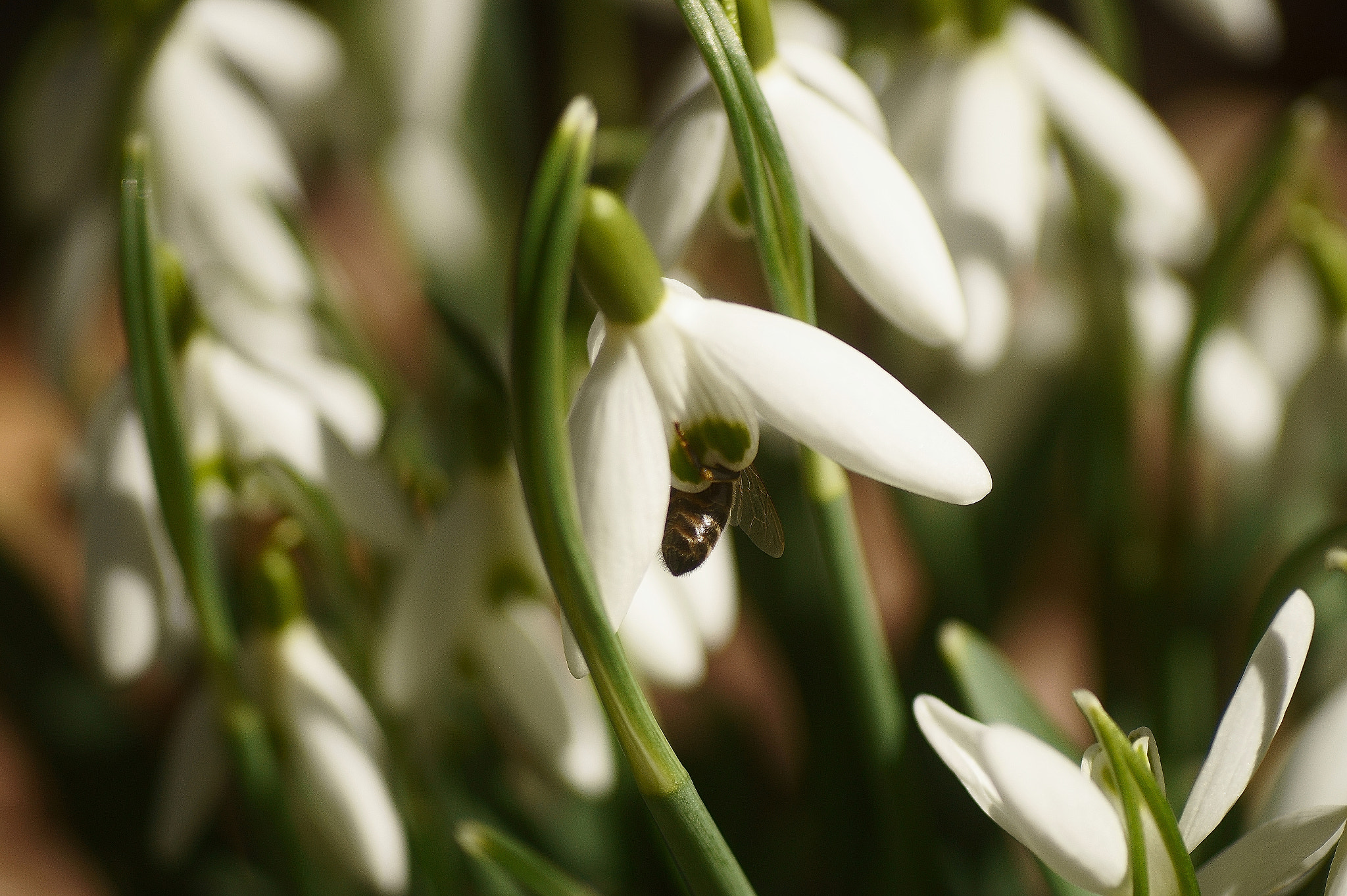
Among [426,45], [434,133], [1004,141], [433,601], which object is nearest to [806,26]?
[1004,141]

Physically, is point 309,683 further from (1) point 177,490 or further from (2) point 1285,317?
(2) point 1285,317

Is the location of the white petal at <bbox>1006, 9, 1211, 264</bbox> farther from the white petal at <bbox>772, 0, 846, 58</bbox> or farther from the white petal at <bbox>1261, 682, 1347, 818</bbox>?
the white petal at <bbox>1261, 682, 1347, 818</bbox>

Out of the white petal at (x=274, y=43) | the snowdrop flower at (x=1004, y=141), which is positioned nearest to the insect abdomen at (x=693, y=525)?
the snowdrop flower at (x=1004, y=141)

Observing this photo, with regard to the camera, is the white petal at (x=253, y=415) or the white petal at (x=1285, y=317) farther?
the white petal at (x=1285, y=317)

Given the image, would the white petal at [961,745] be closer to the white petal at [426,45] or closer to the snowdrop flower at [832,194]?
the snowdrop flower at [832,194]

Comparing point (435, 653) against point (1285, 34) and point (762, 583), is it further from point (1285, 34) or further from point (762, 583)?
point (1285, 34)

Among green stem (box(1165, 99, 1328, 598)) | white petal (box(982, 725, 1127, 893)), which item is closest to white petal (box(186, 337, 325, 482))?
white petal (box(982, 725, 1127, 893))

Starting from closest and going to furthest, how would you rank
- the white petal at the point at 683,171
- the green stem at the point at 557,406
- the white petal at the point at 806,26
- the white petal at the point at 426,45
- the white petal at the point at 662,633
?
the green stem at the point at 557,406 → the white petal at the point at 683,171 → the white petal at the point at 662,633 → the white petal at the point at 806,26 → the white petal at the point at 426,45
